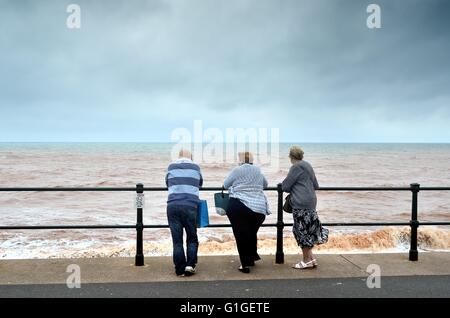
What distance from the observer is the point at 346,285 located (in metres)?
5.38

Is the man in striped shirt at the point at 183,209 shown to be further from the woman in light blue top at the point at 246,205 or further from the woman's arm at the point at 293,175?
the woman's arm at the point at 293,175

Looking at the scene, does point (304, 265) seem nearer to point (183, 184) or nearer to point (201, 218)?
point (201, 218)

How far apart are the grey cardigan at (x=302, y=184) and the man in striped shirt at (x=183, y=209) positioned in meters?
1.27

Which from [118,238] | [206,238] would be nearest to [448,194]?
[206,238]

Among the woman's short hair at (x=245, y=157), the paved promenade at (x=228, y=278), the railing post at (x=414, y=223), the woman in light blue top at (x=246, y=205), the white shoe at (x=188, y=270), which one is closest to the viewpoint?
the paved promenade at (x=228, y=278)

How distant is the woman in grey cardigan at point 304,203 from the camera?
19.8 ft

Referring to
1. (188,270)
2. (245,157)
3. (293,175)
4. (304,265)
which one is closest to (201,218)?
(188,270)

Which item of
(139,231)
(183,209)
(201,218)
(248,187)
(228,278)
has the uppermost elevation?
(248,187)

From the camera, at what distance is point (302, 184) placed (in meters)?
6.04

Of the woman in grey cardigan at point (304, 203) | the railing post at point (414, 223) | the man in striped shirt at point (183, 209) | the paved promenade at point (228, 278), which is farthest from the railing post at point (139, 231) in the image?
the railing post at point (414, 223)

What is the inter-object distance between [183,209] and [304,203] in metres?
1.59

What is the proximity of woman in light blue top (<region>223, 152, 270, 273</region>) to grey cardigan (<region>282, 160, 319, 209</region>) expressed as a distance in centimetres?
41
